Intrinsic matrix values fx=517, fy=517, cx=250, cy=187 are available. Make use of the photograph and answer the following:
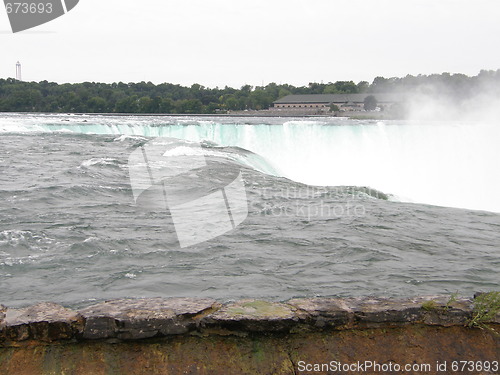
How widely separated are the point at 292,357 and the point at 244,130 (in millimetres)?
22558

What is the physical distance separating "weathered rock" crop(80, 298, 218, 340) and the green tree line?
4979 centimetres

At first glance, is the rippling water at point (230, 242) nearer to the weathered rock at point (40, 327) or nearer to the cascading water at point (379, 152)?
the weathered rock at point (40, 327)

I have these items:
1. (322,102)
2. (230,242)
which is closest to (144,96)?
(322,102)

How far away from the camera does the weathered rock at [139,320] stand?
3234 millimetres

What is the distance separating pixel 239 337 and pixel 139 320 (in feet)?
2.15

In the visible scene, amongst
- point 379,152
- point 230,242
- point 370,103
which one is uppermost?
point 370,103

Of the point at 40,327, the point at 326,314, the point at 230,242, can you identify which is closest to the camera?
the point at 40,327

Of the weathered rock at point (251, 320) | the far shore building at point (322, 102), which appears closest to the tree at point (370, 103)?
the far shore building at point (322, 102)

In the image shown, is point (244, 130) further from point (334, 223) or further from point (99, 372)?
point (99, 372)

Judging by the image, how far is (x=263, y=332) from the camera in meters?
3.40

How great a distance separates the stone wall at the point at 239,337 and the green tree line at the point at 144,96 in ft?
161

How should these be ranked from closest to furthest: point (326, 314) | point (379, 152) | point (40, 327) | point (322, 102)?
point (40, 327)
point (326, 314)
point (379, 152)
point (322, 102)

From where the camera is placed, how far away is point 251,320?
337 centimetres

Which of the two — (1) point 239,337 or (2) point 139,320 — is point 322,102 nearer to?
(1) point 239,337
